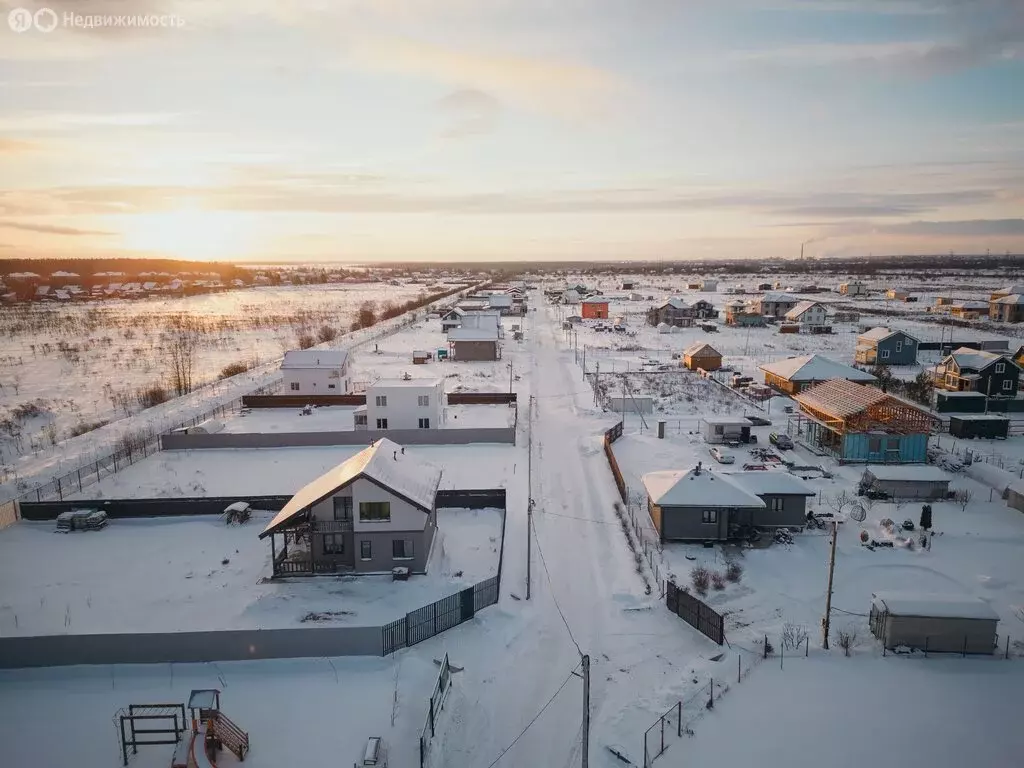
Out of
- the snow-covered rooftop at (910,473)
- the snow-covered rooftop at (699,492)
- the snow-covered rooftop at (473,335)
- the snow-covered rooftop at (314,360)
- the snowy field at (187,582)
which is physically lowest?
the snowy field at (187,582)

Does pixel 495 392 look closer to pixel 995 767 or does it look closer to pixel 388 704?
pixel 388 704

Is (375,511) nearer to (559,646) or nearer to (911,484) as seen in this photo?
(559,646)

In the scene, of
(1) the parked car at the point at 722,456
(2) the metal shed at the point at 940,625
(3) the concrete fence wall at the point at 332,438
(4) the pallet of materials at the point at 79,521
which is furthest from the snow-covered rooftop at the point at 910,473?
(4) the pallet of materials at the point at 79,521

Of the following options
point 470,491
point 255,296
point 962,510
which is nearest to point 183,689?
point 470,491

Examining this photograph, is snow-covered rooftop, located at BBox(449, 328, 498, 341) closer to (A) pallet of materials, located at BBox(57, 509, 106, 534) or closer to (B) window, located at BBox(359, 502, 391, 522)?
(A) pallet of materials, located at BBox(57, 509, 106, 534)

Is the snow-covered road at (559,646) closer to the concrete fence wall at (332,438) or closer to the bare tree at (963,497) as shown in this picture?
the concrete fence wall at (332,438)

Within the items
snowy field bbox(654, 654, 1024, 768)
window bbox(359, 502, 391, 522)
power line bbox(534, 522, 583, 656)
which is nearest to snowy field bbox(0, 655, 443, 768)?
power line bbox(534, 522, 583, 656)

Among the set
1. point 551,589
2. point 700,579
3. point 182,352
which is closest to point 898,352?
point 700,579
